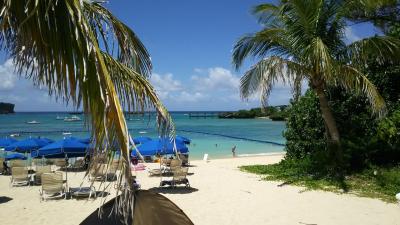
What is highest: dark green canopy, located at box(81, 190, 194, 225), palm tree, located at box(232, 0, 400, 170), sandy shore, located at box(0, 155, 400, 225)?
palm tree, located at box(232, 0, 400, 170)

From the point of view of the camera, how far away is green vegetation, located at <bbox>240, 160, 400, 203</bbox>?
10.6 meters

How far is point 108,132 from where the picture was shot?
270 centimetres

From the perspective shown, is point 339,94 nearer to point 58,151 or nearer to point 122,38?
point 58,151

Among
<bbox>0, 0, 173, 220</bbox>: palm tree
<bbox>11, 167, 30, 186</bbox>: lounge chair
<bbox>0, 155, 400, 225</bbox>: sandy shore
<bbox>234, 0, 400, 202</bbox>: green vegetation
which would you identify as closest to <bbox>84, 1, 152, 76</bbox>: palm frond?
<bbox>0, 0, 173, 220</bbox>: palm tree

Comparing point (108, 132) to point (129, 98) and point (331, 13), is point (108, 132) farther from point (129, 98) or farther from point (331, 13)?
point (331, 13)

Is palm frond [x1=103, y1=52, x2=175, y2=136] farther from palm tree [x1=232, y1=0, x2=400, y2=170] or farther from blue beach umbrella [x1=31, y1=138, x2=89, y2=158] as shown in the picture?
blue beach umbrella [x1=31, y1=138, x2=89, y2=158]

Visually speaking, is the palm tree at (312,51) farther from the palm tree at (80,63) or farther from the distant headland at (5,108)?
the distant headland at (5,108)

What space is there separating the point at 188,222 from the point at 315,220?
16.3 ft

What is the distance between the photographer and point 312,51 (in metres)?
10.8

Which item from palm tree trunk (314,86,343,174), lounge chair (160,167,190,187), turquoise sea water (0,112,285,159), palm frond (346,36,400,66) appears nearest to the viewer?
palm frond (346,36,400,66)

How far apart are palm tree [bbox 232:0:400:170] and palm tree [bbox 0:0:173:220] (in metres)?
8.19

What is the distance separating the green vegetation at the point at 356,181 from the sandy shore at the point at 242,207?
1.78 feet

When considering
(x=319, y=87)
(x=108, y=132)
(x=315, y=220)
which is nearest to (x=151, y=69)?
(x=108, y=132)

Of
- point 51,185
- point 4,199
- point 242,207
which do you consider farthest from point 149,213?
point 4,199
